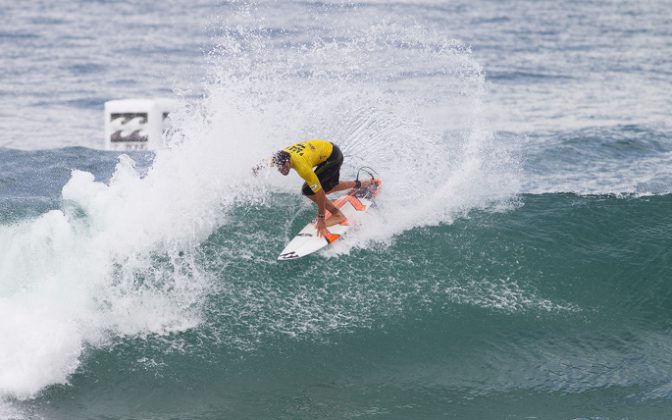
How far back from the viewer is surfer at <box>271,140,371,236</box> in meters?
10.4

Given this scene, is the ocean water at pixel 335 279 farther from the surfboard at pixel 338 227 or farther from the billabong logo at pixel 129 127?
the billabong logo at pixel 129 127

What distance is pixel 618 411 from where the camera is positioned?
8.72 metres

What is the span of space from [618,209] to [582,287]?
2.46 m

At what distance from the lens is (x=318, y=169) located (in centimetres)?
1129

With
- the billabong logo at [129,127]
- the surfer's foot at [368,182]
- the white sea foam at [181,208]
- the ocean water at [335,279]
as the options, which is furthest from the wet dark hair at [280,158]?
the billabong logo at [129,127]

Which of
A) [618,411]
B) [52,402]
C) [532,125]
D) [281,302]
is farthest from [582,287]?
[532,125]

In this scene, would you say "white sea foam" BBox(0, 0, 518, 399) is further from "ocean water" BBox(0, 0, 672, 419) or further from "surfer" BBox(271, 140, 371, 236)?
"surfer" BBox(271, 140, 371, 236)

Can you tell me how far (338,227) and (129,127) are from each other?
7.48m

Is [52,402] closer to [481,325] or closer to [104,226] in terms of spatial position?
[104,226]

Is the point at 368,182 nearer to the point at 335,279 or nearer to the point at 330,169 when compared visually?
the point at 330,169

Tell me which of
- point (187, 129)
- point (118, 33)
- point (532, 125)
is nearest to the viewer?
point (187, 129)

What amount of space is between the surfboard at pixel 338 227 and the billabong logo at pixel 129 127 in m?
6.53

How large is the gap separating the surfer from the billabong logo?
257 inches

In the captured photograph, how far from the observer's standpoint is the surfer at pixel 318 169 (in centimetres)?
1038
